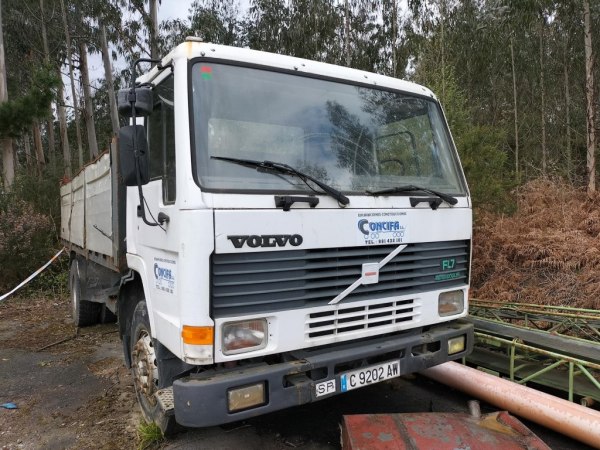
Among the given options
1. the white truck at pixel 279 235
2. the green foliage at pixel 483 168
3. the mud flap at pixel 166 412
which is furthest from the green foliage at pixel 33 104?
the mud flap at pixel 166 412

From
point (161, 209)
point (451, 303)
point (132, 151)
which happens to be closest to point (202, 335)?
point (161, 209)

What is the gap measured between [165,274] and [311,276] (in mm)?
878

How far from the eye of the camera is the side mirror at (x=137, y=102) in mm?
2769

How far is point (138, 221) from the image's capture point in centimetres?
342

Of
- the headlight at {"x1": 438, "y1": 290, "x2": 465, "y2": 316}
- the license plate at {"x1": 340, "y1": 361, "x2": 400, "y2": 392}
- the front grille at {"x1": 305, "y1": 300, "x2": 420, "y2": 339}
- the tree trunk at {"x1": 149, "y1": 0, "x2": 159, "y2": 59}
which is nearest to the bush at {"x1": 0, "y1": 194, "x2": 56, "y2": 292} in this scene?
the front grille at {"x1": 305, "y1": 300, "x2": 420, "y2": 339}

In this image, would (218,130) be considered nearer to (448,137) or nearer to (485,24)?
(448,137)

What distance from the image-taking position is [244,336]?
8.60 feet

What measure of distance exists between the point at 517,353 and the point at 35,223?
9181 mm

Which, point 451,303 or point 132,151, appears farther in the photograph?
point 451,303

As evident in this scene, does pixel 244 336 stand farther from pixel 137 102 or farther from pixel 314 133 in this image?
pixel 137 102

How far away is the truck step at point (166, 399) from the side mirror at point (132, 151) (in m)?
1.24

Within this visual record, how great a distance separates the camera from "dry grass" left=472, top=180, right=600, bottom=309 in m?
6.09

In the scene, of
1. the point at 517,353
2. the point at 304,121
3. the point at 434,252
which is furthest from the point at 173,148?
the point at 517,353

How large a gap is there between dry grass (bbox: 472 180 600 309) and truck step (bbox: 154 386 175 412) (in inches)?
196
